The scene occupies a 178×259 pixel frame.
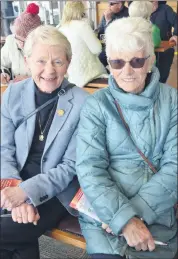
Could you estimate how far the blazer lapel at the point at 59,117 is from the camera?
1479 mm

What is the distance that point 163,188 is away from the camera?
4.28ft

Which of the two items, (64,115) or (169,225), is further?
(64,115)

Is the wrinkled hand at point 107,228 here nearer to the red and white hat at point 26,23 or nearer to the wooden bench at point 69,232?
the wooden bench at point 69,232

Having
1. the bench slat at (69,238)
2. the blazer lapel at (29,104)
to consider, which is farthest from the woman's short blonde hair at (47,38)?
the bench slat at (69,238)

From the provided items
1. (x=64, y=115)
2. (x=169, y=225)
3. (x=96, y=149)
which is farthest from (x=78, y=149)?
(x=169, y=225)

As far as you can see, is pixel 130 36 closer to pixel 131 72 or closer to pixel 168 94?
pixel 131 72

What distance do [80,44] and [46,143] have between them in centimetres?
187

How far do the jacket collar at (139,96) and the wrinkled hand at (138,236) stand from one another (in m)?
0.46

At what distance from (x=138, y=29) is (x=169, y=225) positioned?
2.68 feet

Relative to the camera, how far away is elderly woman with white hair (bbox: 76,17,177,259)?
126 centimetres

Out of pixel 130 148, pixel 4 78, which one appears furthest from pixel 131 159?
pixel 4 78

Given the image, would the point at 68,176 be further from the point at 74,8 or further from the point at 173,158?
the point at 74,8

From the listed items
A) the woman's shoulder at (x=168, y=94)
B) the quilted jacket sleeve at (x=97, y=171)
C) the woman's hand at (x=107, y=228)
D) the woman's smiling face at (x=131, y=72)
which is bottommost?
the woman's hand at (x=107, y=228)

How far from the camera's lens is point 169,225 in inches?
51.5
